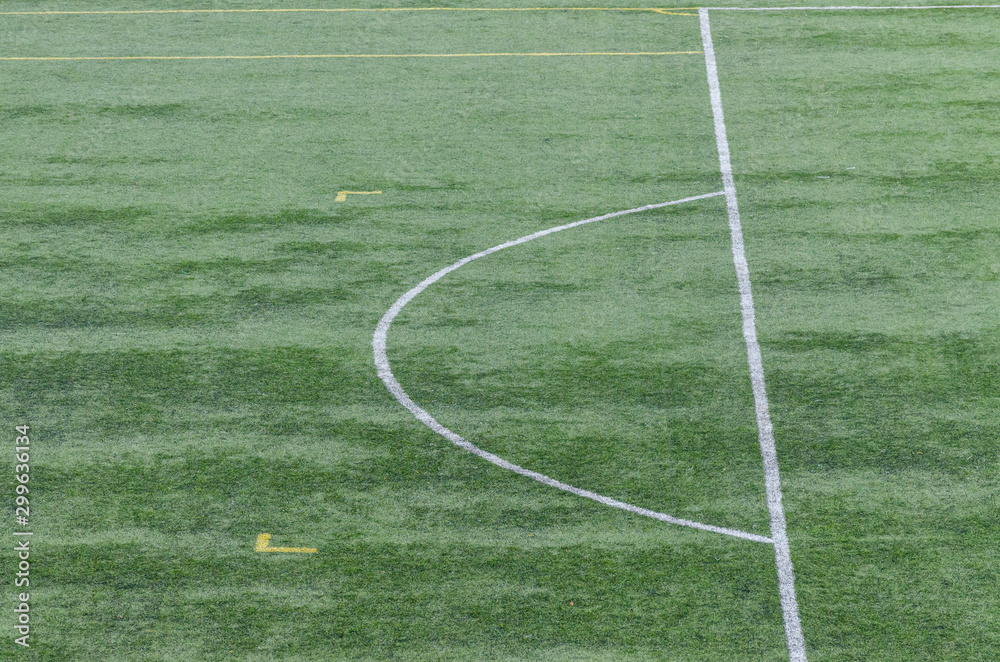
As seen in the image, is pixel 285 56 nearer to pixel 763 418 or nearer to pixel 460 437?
→ pixel 460 437

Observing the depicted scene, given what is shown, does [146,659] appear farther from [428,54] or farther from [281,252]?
[428,54]

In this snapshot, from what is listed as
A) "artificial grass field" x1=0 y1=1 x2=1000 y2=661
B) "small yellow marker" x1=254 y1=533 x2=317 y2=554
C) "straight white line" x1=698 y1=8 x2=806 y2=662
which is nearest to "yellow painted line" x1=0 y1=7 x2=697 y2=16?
"artificial grass field" x1=0 y1=1 x2=1000 y2=661

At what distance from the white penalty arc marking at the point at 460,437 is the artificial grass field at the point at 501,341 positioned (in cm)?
7

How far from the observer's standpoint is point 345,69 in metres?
13.7

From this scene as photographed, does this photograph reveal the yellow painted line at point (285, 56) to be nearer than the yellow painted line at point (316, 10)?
Yes

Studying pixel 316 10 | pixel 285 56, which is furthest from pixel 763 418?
pixel 316 10

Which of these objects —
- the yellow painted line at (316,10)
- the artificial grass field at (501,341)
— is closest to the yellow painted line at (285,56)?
the artificial grass field at (501,341)

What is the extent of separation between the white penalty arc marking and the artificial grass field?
0.07m

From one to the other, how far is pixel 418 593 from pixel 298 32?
9412 millimetres

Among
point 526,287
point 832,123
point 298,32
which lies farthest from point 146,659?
point 298,32

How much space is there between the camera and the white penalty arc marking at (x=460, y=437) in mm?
7227

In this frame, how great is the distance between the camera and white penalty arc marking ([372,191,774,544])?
723cm

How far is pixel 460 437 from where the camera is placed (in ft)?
26.1

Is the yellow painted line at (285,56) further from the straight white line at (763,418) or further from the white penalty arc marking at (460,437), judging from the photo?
the white penalty arc marking at (460,437)
